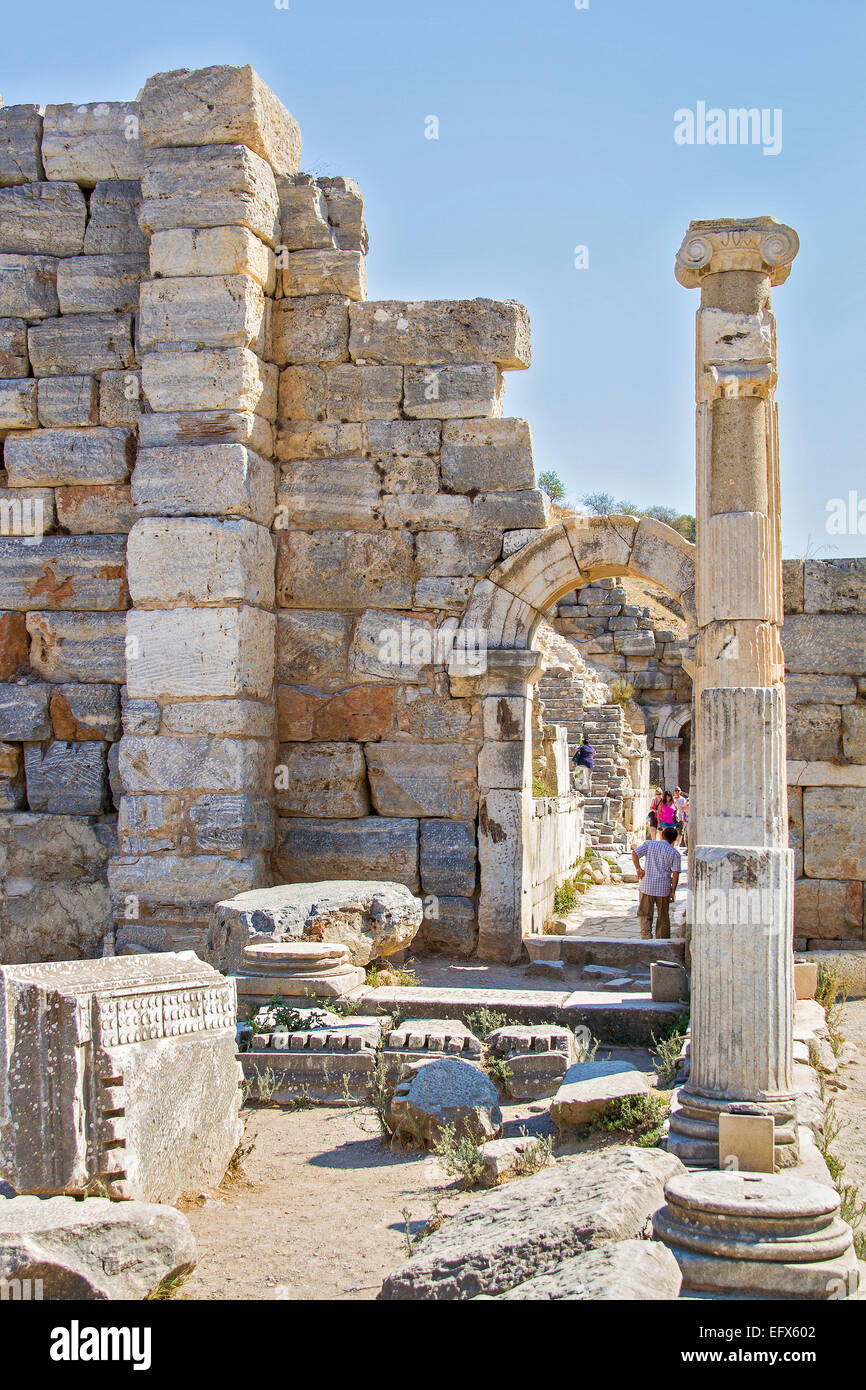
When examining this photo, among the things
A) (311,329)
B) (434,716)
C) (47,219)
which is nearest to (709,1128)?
(434,716)

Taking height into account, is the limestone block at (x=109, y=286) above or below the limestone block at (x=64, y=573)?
above

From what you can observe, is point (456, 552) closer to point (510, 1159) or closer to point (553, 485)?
point (510, 1159)

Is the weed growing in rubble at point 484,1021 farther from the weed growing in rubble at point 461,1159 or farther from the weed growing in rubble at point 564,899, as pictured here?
the weed growing in rubble at point 564,899

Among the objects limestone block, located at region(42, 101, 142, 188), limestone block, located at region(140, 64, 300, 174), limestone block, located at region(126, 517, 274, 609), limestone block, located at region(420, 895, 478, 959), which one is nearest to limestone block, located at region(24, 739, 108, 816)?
limestone block, located at region(126, 517, 274, 609)

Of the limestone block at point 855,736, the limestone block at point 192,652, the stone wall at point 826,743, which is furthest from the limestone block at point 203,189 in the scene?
the limestone block at point 855,736

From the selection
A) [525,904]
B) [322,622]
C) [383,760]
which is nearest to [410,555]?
[322,622]

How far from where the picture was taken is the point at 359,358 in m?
9.18

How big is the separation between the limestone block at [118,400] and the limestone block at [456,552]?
226 cm

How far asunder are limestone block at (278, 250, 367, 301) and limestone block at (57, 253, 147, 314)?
1076mm

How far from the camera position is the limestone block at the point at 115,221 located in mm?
9250

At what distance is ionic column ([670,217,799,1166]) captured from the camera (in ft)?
15.4

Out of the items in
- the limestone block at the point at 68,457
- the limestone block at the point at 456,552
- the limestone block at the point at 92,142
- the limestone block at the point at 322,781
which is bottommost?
the limestone block at the point at 322,781

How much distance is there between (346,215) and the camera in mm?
9375

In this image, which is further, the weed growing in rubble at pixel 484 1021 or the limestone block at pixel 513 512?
the limestone block at pixel 513 512
